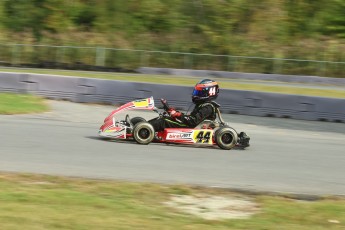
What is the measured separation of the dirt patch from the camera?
20.5 ft

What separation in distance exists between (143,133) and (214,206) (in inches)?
158

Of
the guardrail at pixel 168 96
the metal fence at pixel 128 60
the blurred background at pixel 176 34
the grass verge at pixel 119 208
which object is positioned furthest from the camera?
the blurred background at pixel 176 34

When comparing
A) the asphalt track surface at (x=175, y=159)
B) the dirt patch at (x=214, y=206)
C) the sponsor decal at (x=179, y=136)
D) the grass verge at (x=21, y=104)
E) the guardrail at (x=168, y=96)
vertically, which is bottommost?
the dirt patch at (x=214, y=206)

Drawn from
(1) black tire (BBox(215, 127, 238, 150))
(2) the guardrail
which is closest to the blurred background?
(2) the guardrail

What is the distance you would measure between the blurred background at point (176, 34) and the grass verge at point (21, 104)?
50.5ft

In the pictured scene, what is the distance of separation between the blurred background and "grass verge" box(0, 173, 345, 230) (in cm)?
2486

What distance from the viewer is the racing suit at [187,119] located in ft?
34.8

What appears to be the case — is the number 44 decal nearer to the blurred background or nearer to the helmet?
the helmet

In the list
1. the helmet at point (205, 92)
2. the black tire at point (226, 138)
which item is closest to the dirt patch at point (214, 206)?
the black tire at point (226, 138)

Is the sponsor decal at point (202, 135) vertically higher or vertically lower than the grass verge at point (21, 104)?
lower

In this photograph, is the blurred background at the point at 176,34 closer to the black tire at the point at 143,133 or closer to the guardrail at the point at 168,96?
the guardrail at the point at 168,96

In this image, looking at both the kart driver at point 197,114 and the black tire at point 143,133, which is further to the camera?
the kart driver at point 197,114

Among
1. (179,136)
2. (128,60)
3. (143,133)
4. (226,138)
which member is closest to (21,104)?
(143,133)

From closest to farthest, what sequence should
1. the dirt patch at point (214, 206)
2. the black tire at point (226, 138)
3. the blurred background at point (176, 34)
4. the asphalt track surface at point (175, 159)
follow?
→ 1. the dirt patch at point (214, 206)
2. the asphalt track surface at point (175, 159)
3. the black tire at point (226, 138)
4. the blurred background at point (176, 34)
